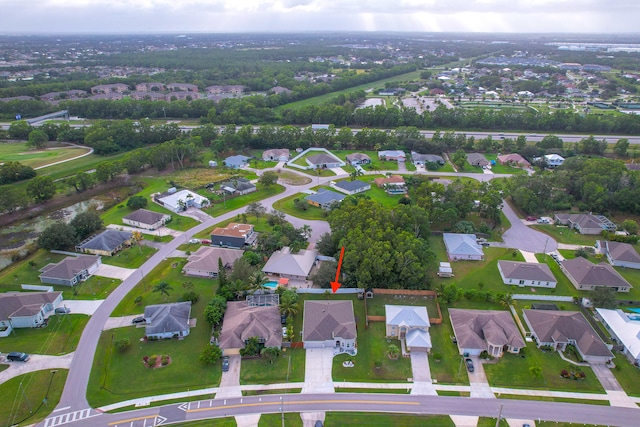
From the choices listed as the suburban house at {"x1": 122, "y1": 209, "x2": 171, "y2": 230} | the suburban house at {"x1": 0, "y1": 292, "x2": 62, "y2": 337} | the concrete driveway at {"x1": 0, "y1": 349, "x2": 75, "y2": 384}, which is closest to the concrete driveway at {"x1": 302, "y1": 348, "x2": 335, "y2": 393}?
the concrete driveway at {"x1": 0, "y1": 349, "x2": 75, "y2": 384}

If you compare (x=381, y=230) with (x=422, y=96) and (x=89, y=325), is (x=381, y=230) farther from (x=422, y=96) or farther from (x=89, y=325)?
(x=422, y=96)

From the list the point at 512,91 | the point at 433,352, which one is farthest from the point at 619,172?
the point at 512,91

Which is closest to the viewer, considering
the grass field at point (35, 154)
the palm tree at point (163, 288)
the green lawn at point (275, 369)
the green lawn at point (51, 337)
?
the green lawn at point (275, 369)

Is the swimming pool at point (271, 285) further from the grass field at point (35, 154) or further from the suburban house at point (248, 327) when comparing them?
the grass field at point (35, 154)

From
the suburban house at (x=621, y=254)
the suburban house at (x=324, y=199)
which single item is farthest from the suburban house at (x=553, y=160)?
the suburban house at (x=324, y=199)

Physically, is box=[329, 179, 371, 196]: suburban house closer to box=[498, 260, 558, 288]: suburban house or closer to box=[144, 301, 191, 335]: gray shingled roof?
box=[498, 260, 558, 288]: suburban house

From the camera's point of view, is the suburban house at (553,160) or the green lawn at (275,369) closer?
the green lawn at (275,369)
